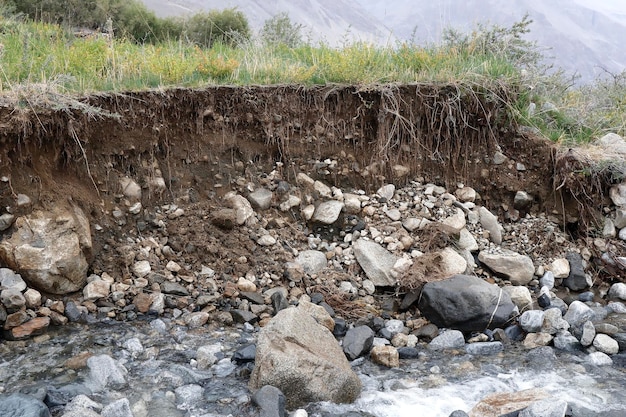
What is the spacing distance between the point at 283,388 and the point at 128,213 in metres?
2.52

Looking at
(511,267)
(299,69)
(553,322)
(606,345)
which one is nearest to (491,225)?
Answer: (511,267)

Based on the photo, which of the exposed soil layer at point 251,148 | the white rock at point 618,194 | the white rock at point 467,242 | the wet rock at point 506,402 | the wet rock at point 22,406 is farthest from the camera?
the white rock at point 618,194

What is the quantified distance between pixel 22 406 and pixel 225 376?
1.27m

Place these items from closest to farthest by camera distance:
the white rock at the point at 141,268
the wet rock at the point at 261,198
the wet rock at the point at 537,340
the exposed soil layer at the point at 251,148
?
the wet rock at the point at 537,340 < the exposed soil layer at the point at 251,148 < the white rock at the point at 141,268 < the wet rock at the point at 261,198

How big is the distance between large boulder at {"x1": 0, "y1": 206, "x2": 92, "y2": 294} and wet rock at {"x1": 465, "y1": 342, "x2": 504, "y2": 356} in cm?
329

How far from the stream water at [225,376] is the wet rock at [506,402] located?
13 cm

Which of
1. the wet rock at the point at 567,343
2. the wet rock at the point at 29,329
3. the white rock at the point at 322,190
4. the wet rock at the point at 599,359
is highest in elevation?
the white rock at the point at 322,190

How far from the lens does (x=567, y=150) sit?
629 cm

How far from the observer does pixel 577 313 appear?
498 cm

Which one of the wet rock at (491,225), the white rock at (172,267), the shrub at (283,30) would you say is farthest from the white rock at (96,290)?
the shrub at (283,30)

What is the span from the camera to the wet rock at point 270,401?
333 cm

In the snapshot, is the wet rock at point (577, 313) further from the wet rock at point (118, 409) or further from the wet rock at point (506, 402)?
the wet rock at point (118, 409)

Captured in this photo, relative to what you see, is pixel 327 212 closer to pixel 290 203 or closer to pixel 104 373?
pixel 290 203

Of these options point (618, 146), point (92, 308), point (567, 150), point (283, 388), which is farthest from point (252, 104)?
point (618, 146)
